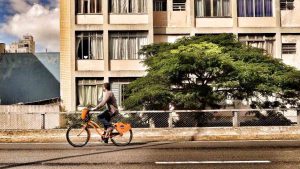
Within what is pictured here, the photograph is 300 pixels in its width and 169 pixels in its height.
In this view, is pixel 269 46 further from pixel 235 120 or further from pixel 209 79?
pixel 235 120

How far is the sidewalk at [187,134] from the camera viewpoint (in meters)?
15.9

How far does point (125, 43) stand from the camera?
93.5 ft

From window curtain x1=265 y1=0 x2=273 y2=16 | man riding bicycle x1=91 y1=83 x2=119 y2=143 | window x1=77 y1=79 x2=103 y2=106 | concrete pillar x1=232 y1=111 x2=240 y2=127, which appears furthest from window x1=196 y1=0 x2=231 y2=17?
man riding bicycle x1=91 y1=83 x2=119 y2=143

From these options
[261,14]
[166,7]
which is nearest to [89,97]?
[166,7]

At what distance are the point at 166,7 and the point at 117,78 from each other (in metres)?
6.20

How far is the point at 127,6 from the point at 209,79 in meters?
11.1

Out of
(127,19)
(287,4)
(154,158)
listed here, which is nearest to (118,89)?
(127,19)

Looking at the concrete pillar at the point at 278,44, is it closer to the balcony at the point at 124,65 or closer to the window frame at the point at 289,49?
the window frame at the point at 289,49

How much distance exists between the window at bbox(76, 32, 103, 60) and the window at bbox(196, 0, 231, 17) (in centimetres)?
729

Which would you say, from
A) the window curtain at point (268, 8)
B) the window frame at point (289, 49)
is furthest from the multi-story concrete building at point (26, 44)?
the window frame at point (289, 49)

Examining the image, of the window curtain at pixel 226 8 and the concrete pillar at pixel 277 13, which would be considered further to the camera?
the window curtain at pixel 226 8

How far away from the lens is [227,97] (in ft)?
66.7

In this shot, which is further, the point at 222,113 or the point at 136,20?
the point at 136,20

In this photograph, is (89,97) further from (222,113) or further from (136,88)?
(222,113)
